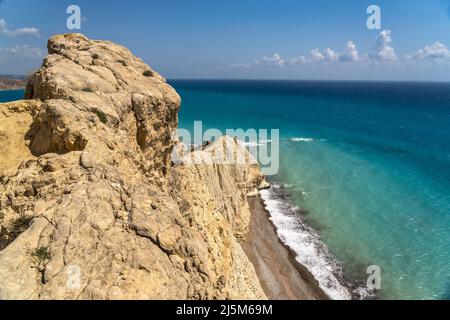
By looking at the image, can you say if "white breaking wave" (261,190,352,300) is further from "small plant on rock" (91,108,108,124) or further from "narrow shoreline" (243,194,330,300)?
"small plant on rock" (91,108,108,124)

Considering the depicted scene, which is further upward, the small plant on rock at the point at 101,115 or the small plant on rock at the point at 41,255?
the small plant on rock at the point at 101,115

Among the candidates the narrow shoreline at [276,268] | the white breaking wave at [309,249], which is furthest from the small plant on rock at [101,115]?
the white breaking wave at [309,249]

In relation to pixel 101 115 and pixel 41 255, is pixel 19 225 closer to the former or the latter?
pixel 41 255

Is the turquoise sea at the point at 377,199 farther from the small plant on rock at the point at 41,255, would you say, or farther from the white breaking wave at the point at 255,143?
the small plant on rock at the point at 41,255

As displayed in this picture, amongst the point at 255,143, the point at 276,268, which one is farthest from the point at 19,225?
the point at 255,143
